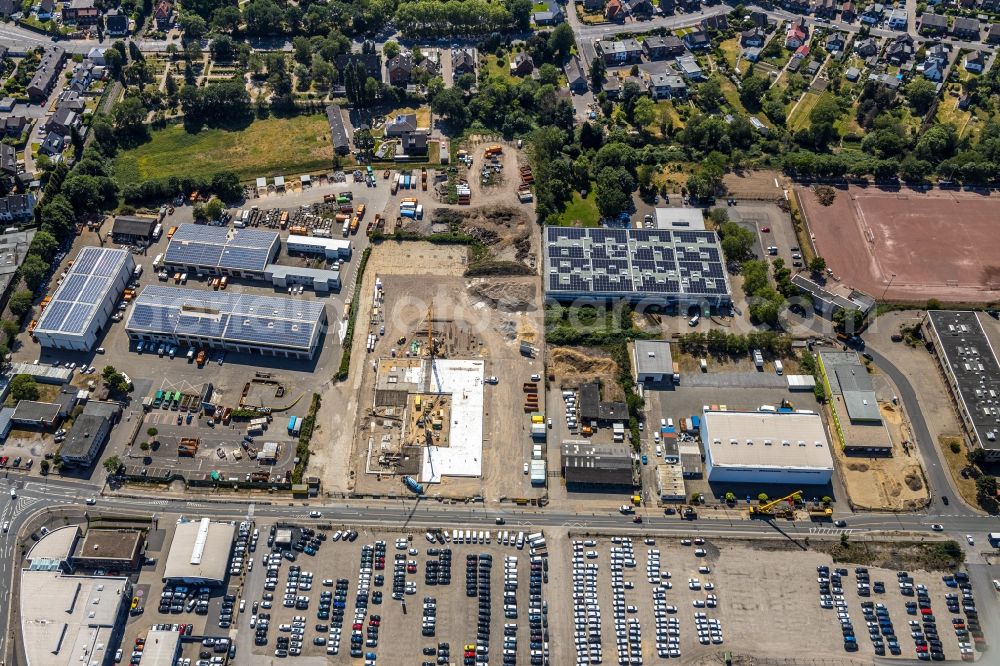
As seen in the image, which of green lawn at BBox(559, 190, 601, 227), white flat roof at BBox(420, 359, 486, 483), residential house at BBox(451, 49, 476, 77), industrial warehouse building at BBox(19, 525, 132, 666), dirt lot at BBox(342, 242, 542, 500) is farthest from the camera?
residential house at BBox(451, 49, 476, 77)

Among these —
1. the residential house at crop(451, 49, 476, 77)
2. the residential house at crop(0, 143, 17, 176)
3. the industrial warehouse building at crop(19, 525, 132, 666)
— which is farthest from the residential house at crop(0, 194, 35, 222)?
the residential house at crop(451, 49, 476, 77)

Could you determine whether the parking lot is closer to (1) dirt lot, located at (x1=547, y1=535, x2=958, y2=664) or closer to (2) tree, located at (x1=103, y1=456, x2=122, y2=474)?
(1) dirt lot, located at (x1=547, y1=535, x2=958, y2=664)

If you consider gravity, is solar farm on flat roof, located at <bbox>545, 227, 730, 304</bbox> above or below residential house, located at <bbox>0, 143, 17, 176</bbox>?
below

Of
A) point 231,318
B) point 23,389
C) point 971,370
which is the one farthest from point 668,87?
point 23,389

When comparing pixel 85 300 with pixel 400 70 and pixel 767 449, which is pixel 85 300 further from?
pixel 767 449

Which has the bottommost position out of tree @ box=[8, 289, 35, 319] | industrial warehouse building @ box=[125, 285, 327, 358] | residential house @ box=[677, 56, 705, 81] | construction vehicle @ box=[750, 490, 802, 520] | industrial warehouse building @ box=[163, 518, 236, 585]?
industrial warehouse building @ box=[163, 518, 236, 585]

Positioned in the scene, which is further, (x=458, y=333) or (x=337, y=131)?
(x=337, y=131)
